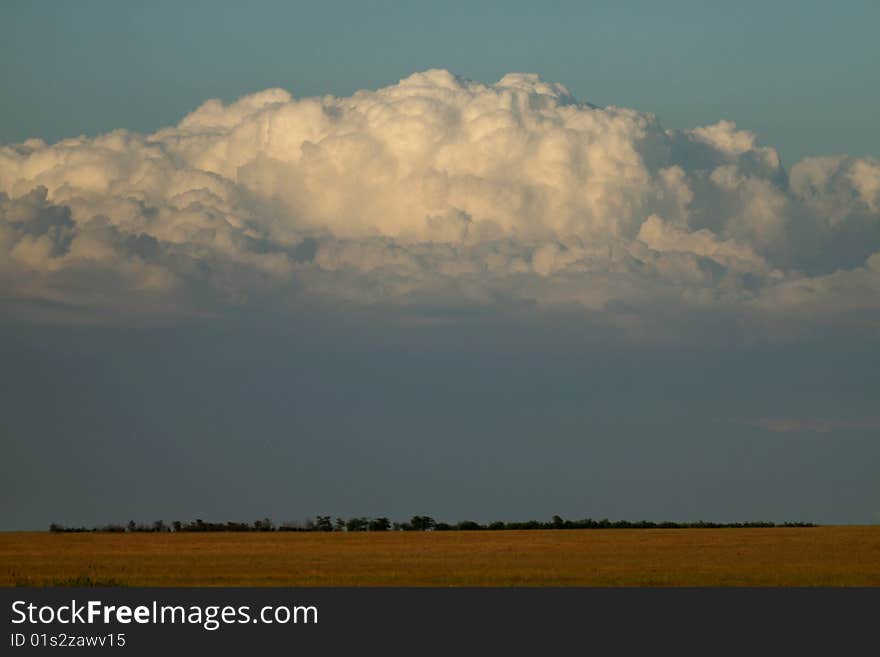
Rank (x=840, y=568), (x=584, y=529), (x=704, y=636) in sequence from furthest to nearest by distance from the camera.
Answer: (x=584, y=529), (x=840, y=568), (x=704, y=636)

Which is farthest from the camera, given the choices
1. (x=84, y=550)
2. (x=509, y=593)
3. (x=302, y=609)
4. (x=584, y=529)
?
(x=584, y=529)

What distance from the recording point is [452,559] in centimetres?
8781

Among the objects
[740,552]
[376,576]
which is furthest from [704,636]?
[740,552]

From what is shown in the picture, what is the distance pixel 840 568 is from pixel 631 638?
1462 inches

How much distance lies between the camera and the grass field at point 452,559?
71.7 meters

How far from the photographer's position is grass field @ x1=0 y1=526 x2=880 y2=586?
7169 cm

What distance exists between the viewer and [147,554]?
9631cm

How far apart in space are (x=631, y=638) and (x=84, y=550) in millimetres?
64993

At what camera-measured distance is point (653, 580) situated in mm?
70938

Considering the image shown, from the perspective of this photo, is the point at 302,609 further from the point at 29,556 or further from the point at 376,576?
the point at 29,556

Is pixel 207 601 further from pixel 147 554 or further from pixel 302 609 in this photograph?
pixel 147 554

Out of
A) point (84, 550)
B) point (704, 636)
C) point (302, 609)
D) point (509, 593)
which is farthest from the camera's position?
point (84, 550)

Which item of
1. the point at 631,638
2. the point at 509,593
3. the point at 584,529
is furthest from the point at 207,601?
the point at 584,529

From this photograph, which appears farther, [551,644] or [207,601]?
[207,601]
